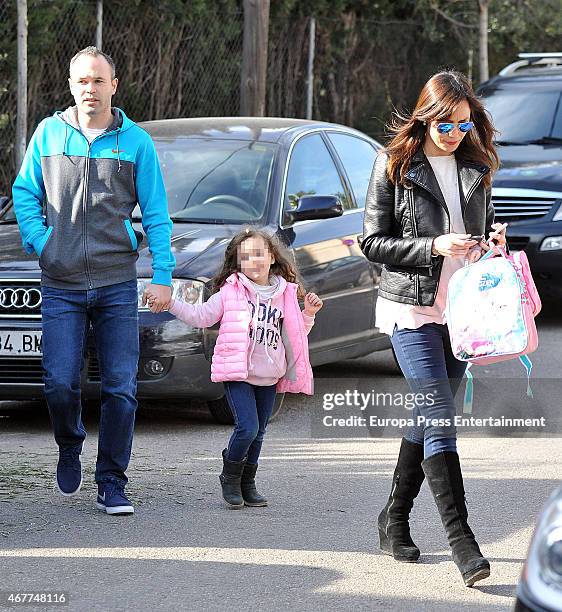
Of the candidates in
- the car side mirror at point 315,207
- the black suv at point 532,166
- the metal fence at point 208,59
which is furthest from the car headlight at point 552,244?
the car side mirror at point 315,207

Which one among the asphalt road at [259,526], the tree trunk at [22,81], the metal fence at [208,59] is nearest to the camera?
the asphalt road at [259,526]

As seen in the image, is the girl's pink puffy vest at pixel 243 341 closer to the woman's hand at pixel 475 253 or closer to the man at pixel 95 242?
the man at pixel 95 242

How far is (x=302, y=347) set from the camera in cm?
643

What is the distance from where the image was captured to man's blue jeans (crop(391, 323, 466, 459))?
17.3 feet

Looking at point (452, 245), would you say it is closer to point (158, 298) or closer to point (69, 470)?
point (158, 298)

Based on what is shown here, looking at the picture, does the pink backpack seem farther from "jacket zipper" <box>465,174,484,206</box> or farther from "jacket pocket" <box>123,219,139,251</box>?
"jacket pocket" <box>123,219,139,251</box>

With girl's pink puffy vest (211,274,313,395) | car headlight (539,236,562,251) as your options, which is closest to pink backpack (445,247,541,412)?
girl's pink puffy vest (211,274,313,395)

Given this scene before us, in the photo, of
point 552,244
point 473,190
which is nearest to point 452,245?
point 473,190

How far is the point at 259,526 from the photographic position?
19.7ft

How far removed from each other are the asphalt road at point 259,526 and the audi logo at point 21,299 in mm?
711

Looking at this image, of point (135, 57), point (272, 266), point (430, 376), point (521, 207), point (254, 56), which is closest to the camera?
point (430, 376)

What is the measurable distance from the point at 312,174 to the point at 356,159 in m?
0.76

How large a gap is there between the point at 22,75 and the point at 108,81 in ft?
24.0

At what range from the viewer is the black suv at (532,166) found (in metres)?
12.4
